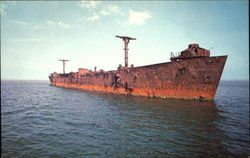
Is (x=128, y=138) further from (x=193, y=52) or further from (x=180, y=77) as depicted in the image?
(x=193, y=52)

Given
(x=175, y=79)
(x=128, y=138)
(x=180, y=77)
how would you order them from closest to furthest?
(x=128, y=138)
(x=180, y=77)
(x=175, y=79)

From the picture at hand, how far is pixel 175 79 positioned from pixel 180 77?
57cm

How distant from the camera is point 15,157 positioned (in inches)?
206

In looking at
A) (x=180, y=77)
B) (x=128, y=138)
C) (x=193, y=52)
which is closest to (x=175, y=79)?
(x=180, y=77)

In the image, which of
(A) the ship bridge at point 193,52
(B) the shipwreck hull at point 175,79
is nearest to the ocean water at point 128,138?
(B) the shipwreck hull at point 175,79

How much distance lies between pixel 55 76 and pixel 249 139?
56.5 metres

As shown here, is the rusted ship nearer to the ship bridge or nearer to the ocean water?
the ship bridge

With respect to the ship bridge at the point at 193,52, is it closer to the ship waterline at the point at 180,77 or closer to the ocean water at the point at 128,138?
the ship waterline at the point at 180,77

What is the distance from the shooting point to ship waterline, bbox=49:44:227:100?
14185 millimetres

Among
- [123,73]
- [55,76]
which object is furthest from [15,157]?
[55,76]

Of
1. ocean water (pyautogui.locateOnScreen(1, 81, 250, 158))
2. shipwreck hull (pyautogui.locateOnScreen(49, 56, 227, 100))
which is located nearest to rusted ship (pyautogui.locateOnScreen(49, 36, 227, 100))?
shipwreck hull (pyautogui.locateOnScreen(49, 56, 227, 100))

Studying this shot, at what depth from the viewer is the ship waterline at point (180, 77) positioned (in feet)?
46.5

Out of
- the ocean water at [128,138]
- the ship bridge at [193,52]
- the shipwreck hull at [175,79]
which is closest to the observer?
the ocean water at [128,138]

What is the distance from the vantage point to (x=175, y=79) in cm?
1572
